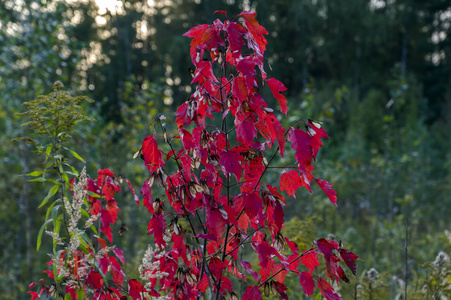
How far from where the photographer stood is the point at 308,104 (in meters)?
5.13

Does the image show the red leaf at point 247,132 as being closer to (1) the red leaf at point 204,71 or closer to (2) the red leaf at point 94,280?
(1) the red leaf at point 204,71

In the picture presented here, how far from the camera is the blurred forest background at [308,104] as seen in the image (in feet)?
14.4

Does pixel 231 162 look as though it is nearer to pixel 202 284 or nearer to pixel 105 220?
pixel 202 284

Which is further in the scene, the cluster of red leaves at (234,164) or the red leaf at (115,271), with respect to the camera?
the red leaf at (115,271)

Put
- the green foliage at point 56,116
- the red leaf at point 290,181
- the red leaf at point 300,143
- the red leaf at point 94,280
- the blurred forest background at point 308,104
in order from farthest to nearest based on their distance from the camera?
1. the blurred forest background at point 308,104
2. the green foliage at point 56,116
3. the red leaf at point 94,280
4. the red leaf at point 290,181
5. the red leaf at point 300,143

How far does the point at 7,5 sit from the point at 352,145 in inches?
253

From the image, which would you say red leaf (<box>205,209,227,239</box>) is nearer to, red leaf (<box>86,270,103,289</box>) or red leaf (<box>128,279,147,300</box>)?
red leaf (<box>128,279,147,300</box>)

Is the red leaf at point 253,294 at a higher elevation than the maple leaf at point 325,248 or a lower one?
lower

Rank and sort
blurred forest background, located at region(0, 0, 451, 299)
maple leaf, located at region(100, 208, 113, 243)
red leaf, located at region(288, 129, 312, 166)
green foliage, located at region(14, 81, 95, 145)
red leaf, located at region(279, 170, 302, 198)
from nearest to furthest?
1. red leaf, located at region(288, 129, 312, 166)
2. red leaf, located at region(279, 170, 302, 198)
3. green foliage, located at region(14, 81, 95, 145)
4. maple leaf, located at region(100, 208, 113, 243)
5. blurred forest background, located at region(0, 0, 451, 299)

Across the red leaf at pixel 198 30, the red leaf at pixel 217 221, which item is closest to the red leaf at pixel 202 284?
the red leaf at pixel 217 221

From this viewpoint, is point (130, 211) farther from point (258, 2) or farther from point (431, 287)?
point (258, 2)

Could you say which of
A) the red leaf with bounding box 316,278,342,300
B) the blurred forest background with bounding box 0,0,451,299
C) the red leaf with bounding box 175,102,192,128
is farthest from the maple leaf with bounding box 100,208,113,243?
the blurred forest background with bounding box 0,0,451,299

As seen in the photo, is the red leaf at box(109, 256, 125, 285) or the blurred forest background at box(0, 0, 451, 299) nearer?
the red leaf at box(109, 256, 125, 285)

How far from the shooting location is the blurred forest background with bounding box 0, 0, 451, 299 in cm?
440
